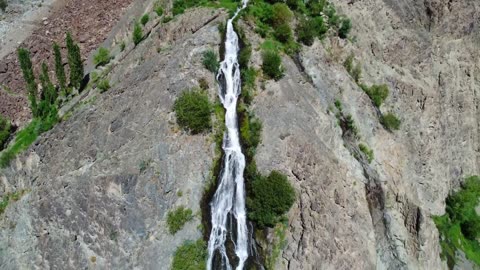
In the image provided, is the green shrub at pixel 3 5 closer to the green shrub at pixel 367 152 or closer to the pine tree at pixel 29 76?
the pine tree at pixel 29 76

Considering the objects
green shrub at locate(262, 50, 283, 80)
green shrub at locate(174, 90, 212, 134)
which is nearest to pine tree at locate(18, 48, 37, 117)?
green shrub at locate(174, 90, 212, 134)

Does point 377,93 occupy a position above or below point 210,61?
below

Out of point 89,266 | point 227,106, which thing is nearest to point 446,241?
point 227,106

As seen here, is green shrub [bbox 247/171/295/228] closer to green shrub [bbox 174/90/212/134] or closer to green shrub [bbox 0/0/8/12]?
green shrub [bbox 174/90/212/134]

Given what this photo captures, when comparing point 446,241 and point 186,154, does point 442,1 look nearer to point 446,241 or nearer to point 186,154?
point 446,241

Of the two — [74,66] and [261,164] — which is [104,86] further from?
[261,164]

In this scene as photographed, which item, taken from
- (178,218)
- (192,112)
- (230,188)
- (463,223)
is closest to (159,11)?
(192,112)
